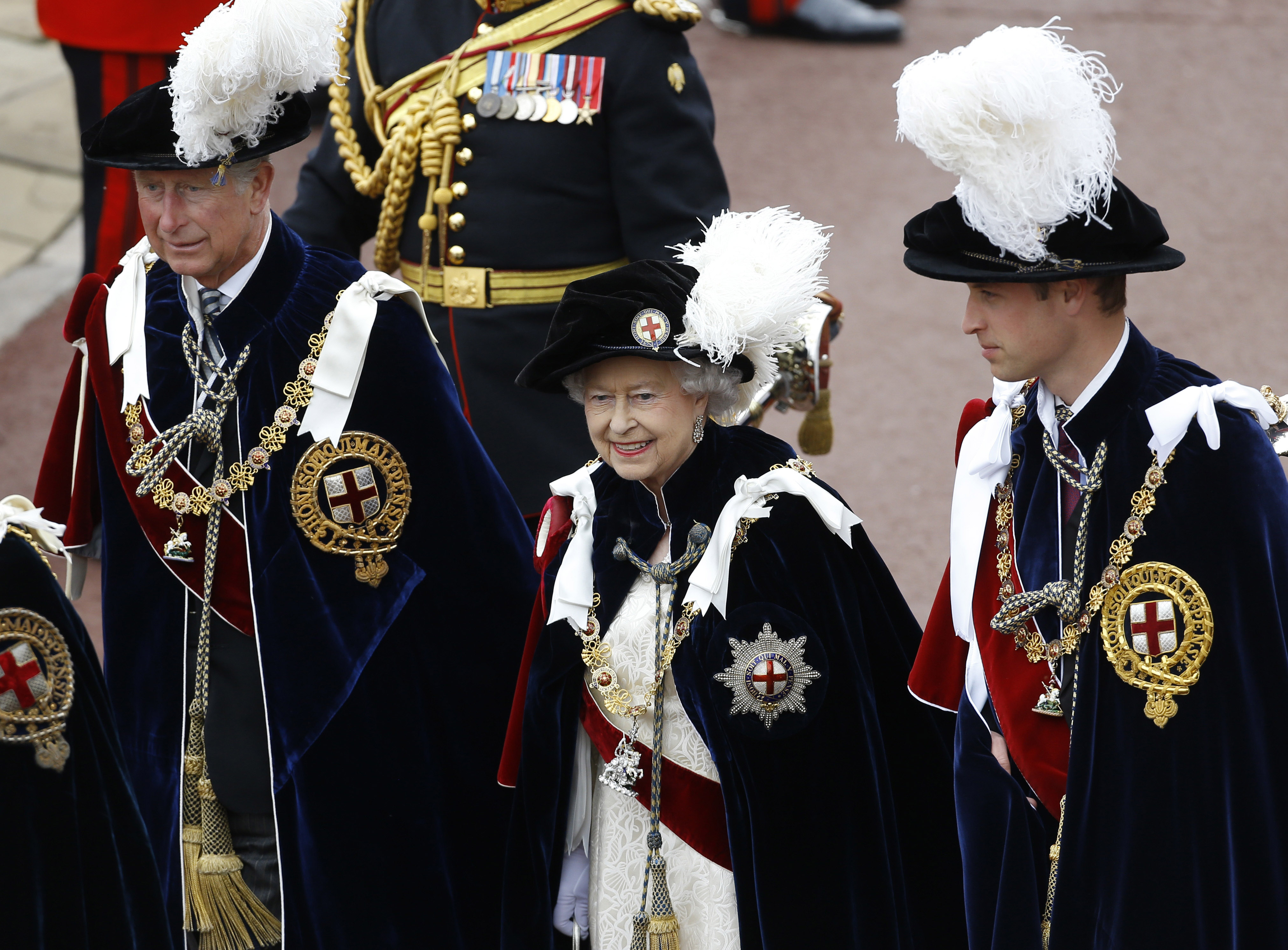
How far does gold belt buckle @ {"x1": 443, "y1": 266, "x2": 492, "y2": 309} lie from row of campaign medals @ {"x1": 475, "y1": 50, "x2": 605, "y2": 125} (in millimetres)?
385

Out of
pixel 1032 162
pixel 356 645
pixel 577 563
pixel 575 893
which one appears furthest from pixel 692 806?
pixel 1032 162

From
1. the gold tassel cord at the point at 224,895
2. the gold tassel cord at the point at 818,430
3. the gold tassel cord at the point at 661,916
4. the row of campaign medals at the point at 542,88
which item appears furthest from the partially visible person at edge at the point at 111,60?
the gold tassel cord at the point at 661,916

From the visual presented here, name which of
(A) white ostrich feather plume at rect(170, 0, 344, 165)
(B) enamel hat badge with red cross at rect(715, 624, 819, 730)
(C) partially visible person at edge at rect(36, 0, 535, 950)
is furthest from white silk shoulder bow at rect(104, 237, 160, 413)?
(B) enamel hat badge with red cross at rect(715, 624, 819, 730)

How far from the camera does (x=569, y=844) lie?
330 centimetres

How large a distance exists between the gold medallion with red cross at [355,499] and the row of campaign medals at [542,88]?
1141mm

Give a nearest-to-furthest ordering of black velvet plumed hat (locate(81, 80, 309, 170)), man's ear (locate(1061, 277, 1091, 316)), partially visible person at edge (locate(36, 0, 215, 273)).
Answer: man's ear (locate(1061, 277, 1091, 316)), black velvet plumed hat (locate(81, 80, 309, 170)), partially visible person at edge (locate(36, 0, 215, 273))

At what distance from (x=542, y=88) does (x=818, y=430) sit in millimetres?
1143

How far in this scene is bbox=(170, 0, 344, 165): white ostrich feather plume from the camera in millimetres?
3143

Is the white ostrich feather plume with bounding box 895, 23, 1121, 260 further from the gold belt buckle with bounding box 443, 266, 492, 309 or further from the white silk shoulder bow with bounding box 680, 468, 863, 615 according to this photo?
the gold belt buckle with bounding box 443, 266, 492, 309

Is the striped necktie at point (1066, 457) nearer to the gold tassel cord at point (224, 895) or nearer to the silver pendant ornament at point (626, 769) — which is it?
the silver pendant ornament at point (626, 769)

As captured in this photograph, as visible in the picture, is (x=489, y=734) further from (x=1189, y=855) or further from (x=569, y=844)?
(x=1189, y=855)

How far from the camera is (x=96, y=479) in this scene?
3.55 meters

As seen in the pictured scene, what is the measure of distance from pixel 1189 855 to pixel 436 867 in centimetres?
159

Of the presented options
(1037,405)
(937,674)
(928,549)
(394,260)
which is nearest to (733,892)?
(937,674)
